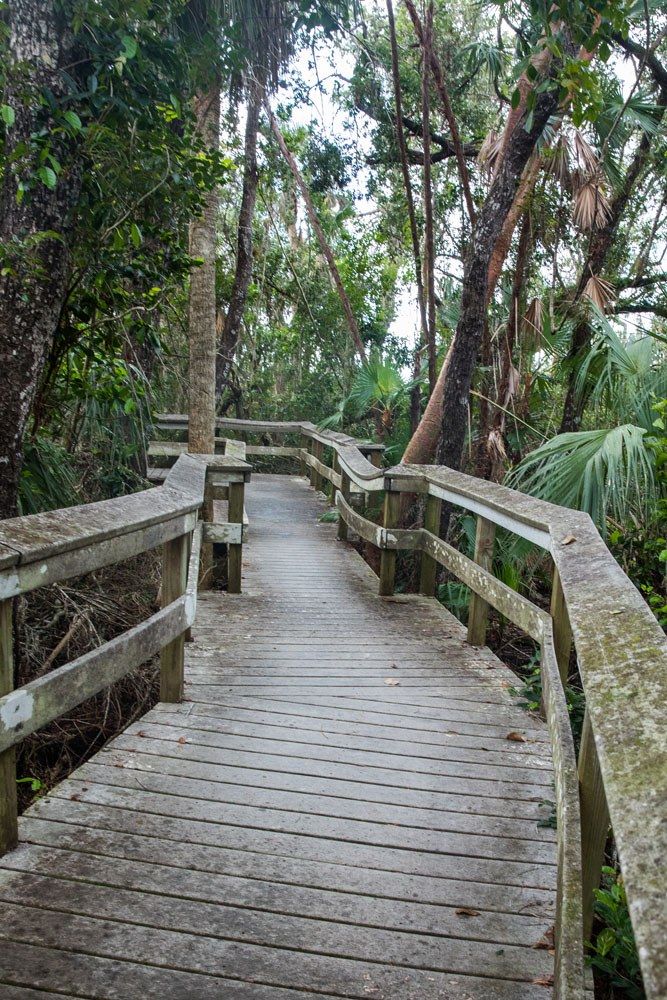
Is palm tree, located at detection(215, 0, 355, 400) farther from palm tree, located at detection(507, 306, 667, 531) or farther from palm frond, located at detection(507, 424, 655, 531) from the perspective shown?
palm frond, located at detection(507, 424, 655, 531)

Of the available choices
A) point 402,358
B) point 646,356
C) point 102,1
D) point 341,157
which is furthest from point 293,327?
point 102,1

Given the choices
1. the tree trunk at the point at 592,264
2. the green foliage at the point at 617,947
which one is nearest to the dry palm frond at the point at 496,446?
the tree trunk at the point at 592,264

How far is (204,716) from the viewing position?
377 cm

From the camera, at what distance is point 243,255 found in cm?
1207

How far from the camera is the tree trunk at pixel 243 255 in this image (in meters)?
A: 10.8

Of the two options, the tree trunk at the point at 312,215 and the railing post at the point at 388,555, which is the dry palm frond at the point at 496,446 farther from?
the tree trunk at the point at 312,215

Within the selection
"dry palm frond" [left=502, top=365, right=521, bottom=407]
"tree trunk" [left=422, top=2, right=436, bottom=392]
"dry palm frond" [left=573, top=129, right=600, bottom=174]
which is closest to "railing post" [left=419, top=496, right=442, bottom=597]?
"tree trunk" [left=422, top=2, right=436, bottom=392]

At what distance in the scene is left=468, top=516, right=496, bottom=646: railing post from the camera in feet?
15.8

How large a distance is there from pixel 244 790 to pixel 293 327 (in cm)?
1542

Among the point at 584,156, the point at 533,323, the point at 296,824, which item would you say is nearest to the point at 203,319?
the point at 533,323

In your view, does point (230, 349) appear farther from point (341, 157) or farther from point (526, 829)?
point (526, 829)

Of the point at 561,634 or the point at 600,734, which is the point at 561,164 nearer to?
the point at 561,634

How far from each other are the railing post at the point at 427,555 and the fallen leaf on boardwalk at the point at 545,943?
3.80 meters

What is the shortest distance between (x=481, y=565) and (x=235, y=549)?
2133 mm
